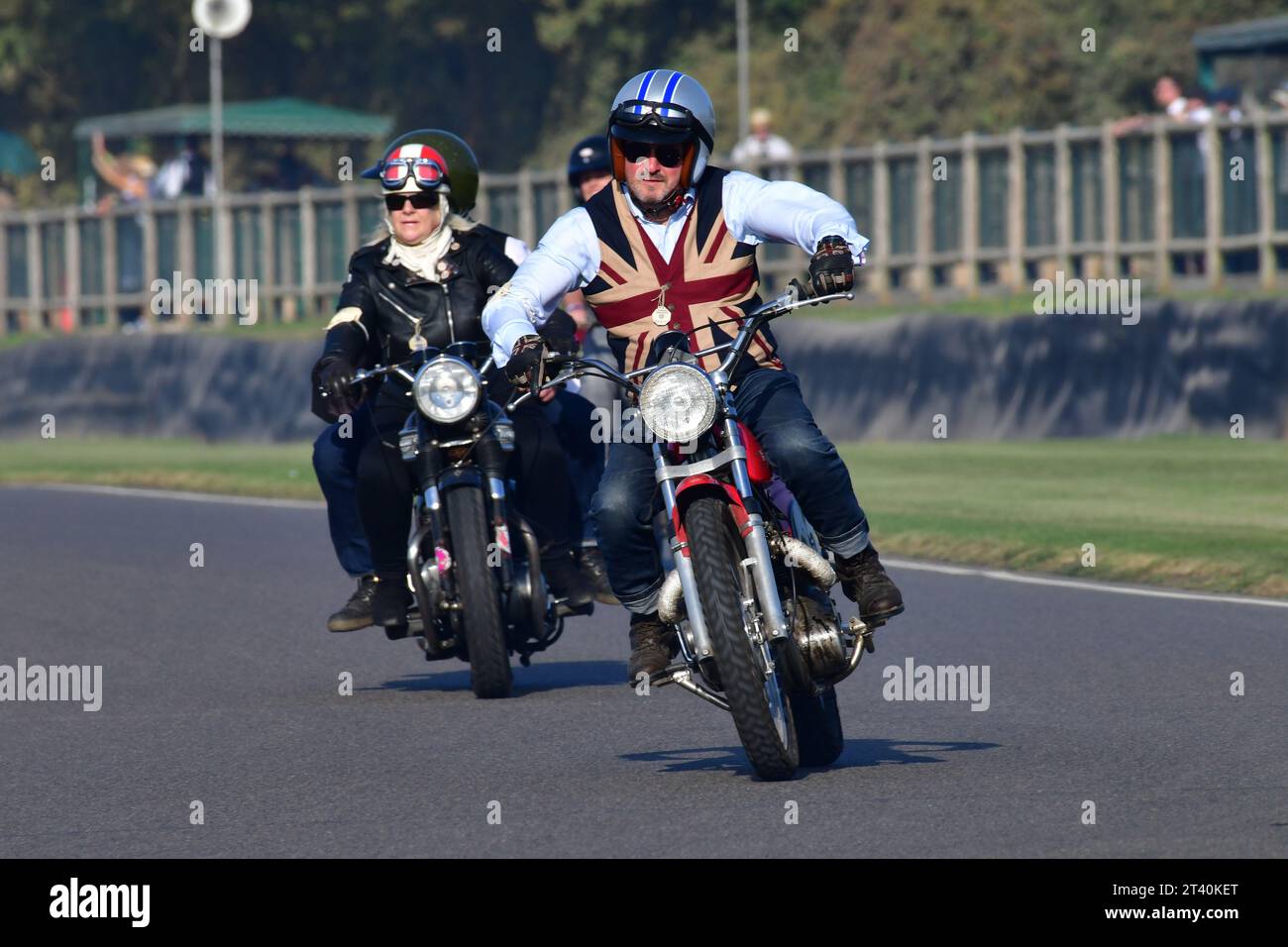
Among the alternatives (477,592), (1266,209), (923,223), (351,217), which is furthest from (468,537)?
(351,217)

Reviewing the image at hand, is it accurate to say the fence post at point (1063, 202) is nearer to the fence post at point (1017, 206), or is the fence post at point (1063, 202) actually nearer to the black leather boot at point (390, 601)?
the fence post at point (1017, 206)

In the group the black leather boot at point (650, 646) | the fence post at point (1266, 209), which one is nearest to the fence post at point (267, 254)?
the fence post at point (1266, 209)

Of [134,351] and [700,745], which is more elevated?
[134,351]

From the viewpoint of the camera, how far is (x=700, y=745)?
848 cm

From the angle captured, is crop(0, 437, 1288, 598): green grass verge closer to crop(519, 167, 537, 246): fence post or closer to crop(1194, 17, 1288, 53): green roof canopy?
crop(519, 167, 537, 246): fence post

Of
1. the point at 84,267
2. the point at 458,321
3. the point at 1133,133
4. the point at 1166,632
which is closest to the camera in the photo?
the point at 458,321

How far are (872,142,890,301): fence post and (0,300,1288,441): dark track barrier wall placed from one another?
14.3ft

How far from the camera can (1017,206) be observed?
23.9 meters

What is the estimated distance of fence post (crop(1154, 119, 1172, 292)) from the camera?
73.6ft

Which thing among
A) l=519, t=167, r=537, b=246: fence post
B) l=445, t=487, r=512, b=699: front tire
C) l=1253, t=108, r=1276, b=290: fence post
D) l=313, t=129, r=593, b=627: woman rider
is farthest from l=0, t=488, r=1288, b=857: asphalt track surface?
l=519, t=167, r=537, b=246: fence post

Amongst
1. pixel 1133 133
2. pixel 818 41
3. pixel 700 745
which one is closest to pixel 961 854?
pixel 700 745

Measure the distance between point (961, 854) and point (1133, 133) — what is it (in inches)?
674
